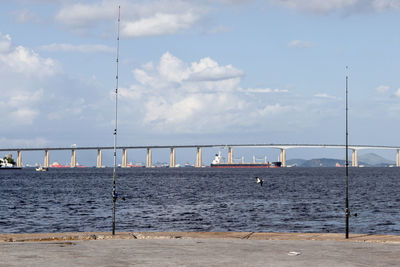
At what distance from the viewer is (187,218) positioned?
3866 cm

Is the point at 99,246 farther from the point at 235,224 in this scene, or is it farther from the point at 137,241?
the point at 235,224

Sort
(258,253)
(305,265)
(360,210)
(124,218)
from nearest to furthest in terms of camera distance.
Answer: (305,265)
(258,253)
(124,218)
(360,210)

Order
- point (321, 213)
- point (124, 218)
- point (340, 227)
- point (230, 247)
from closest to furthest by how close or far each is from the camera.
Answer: point (230, 247), point (340, 227), point (124, 218), point (321, 213)

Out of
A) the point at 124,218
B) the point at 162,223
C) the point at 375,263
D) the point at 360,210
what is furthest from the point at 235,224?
the point at 375,263

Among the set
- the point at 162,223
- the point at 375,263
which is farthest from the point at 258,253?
the point at 162,223

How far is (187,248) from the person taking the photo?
47.6 feet

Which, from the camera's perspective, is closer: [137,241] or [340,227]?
[137,241]

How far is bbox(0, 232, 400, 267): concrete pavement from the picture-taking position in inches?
486

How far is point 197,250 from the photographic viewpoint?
46.4 ft

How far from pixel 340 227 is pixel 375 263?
67.0 feet

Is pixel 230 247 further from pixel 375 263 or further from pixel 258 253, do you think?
pixel 375 263

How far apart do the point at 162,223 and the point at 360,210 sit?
58.9 feet

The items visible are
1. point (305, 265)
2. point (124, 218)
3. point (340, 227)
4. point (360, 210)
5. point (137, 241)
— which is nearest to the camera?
point (305, 265)

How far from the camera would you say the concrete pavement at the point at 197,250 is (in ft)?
40.5
